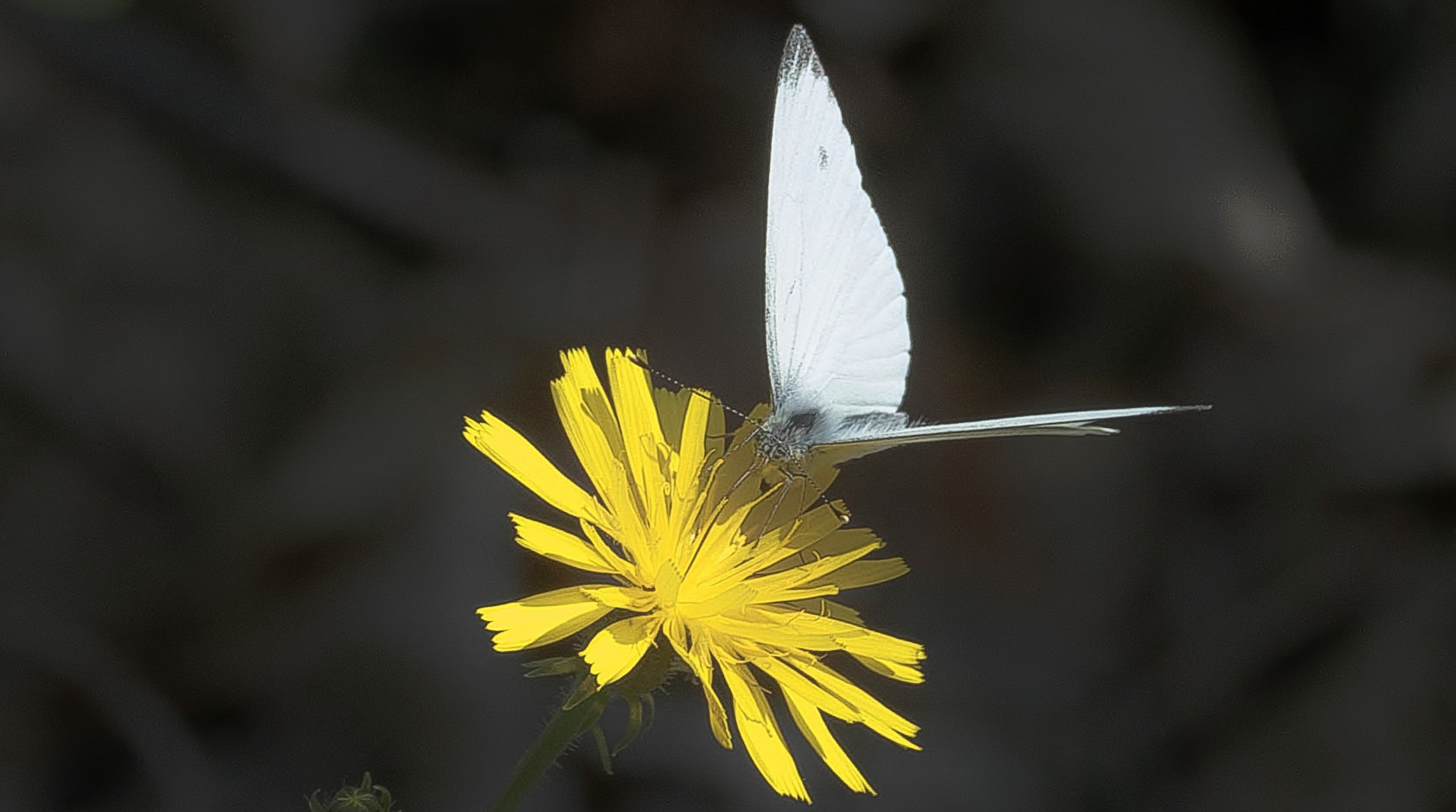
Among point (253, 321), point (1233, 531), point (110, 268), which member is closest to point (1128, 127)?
point (1233, 531)

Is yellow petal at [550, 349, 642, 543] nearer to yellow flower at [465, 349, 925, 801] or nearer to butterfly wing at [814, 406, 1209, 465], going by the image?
yellow flower at [465, 349, 925, 801]

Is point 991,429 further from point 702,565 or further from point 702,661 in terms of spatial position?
point 702,661

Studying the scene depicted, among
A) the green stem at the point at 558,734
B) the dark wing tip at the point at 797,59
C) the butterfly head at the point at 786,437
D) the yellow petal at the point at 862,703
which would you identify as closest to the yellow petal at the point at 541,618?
the green stem at the point at 558,734

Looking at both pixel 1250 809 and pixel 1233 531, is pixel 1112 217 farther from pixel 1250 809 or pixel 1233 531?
pixel 1250 809

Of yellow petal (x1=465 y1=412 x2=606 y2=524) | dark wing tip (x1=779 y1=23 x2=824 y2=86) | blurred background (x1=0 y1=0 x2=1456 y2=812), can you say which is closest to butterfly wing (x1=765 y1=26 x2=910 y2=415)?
dark wing tip (x1=779 y1=23 x2=824 y2=86)

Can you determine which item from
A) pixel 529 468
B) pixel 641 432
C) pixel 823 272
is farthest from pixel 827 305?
pixel 529 468

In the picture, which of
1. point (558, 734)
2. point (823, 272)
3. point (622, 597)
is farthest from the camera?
point (823, 272)

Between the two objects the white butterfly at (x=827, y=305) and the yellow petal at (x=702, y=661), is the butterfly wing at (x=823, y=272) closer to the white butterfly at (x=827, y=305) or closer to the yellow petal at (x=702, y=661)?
the white butterfly at (x=827, y=305)
